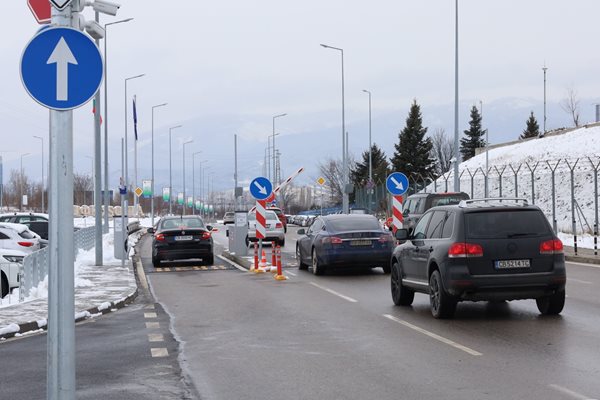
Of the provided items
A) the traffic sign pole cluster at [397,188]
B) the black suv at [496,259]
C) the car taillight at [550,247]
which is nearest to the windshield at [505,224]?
the black suv at [496,259]

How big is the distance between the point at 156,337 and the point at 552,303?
5.73m

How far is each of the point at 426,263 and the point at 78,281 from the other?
9581 mm

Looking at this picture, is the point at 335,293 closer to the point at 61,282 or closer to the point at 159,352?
the point at 159,352

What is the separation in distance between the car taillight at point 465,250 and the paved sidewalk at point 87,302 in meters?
5.83

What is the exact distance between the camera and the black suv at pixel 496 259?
12820 mm

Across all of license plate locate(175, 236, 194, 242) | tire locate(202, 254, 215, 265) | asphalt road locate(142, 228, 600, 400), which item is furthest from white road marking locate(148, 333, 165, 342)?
tire locate(202, 254, 215, 265)

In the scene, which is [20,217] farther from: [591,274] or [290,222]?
[290,222]

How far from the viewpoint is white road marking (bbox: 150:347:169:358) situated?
10.3m

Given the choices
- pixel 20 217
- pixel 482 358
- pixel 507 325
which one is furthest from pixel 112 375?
pixel 20 217

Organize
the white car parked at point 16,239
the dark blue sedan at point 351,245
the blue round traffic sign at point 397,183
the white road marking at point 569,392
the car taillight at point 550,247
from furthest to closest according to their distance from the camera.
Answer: the blue round traffic sign at point 397,183 → the white car parked at point 16,239 → the dark blue sedan at point 351,245 → the car taillight at point 550,247 → the white road marking at point 569,392

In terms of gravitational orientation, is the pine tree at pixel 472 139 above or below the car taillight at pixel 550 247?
above

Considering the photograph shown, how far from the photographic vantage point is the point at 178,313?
1499 cm

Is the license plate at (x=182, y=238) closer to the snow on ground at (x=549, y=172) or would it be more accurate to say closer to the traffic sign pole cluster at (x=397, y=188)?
the traffic sign pole cluster at (x=397, y=188)

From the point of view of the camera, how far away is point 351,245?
872 inches
